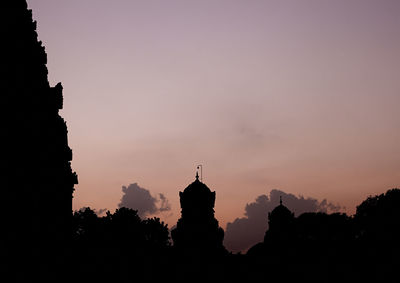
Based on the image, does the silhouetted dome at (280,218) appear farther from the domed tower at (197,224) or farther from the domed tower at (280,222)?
the domed tower at (197,224)

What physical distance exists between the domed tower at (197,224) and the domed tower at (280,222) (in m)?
14.4

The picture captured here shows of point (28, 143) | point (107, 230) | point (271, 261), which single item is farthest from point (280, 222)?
point (28, 143)

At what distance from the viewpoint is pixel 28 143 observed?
51.5 feet

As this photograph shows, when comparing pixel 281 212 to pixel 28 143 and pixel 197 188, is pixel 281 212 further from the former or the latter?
pixel 28 143

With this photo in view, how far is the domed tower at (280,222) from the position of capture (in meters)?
56.8

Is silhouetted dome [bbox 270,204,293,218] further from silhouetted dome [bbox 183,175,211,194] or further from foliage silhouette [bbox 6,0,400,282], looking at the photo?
silhouetted dome [bbox 183,175,211,194]

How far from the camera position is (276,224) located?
189 feet

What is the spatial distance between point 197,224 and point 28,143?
31.2 metres

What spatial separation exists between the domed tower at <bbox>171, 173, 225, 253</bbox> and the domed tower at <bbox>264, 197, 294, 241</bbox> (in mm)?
14389

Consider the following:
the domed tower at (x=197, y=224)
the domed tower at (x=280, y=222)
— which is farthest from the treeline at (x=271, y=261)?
the domed tower at (x=197, y=224)

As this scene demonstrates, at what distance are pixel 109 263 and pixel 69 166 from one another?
16214 millimetres

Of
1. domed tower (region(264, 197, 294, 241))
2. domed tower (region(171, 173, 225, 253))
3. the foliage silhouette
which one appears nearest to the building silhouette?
the foliage silhouette

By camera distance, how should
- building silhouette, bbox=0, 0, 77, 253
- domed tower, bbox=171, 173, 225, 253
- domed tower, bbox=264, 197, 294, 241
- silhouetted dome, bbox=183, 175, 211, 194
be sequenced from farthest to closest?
domed tower, bbox=264, 197, 294, 241
silhouetted dome, bbox=183, 175, 211, 194
domed tower, bbox=171, 173, 225, 253
building silhouette, bbox=0, 0, 77, 253

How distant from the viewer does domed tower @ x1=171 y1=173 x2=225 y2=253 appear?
43906mm
